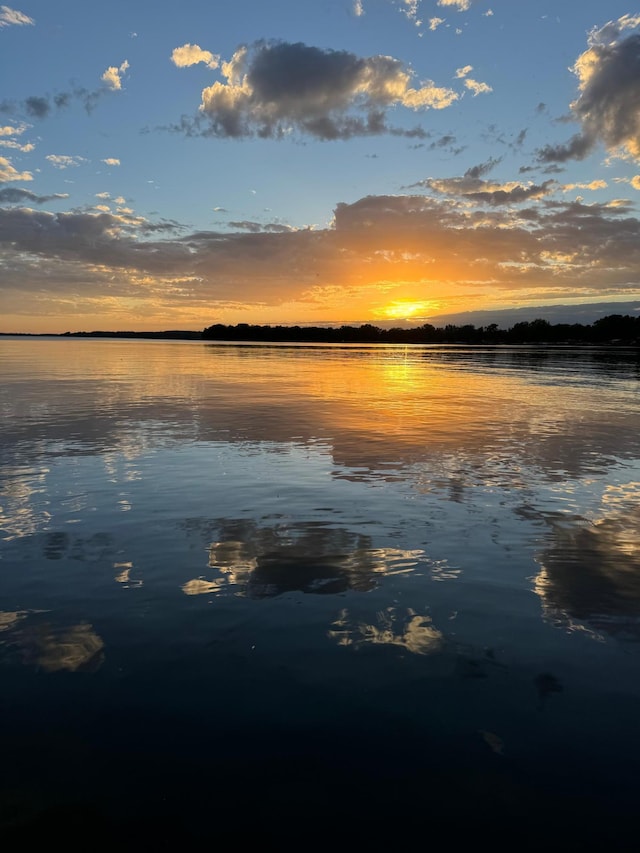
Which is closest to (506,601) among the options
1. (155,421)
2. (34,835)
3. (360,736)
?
(360,736)

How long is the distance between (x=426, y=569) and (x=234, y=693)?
4251 millimetres

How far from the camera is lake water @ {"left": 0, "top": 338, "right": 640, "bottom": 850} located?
4645 mm

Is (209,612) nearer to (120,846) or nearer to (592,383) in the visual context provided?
(120,846)

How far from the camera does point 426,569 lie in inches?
367

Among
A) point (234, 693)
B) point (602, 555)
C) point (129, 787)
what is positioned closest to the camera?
point (129, 787)

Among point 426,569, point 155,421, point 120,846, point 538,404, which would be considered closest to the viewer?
point 120,846

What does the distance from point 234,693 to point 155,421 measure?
2043 centimetres

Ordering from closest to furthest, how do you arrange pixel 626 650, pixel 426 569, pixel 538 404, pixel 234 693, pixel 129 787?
pixel 129 787 → pixel 234 693 → pixel 626 650 → pixel 426 569 → pixel 538 404

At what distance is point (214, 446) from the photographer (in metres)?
19.7

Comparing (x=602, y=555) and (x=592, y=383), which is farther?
(x=592, y=383)

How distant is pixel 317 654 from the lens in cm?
682

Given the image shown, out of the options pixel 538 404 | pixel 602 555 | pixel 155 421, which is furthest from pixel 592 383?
pixel 602 555

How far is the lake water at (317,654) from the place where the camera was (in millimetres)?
4645

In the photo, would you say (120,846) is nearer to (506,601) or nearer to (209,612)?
(209,612)
